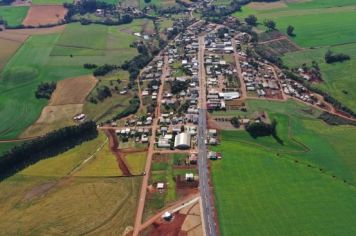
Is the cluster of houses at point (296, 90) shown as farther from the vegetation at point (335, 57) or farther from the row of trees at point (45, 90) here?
the row of trees at point (45, 90)

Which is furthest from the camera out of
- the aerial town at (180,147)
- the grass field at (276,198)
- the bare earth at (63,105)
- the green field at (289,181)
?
the bare earth at (63,105)

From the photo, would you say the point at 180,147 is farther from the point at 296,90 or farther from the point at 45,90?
the point at 45,90

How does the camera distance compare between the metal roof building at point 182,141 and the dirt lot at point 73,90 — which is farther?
the dirt lot at point 73,90

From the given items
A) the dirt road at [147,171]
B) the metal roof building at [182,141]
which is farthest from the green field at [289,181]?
the dirt road at [147,171]

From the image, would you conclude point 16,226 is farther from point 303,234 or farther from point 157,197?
point 303,234

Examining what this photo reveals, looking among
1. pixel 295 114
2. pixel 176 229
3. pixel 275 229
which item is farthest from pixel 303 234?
pixel 295 114

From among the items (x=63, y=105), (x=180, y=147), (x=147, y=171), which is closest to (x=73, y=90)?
(x=63, y=105)
